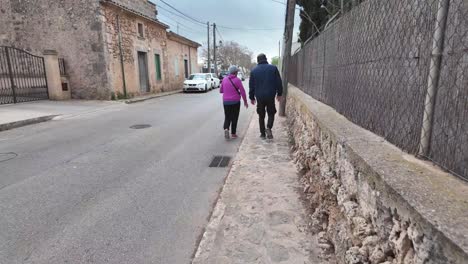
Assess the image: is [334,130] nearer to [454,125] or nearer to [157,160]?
[454,125]

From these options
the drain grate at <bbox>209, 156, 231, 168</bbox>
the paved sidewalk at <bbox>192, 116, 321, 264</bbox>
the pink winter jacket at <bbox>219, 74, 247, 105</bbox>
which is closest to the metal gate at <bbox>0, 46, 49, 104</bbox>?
the pink winter jacket at <bbox>219, 74, 247, 105</bbox>

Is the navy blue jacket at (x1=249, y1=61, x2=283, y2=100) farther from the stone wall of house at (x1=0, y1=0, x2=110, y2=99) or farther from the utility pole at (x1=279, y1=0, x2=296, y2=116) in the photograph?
the stone wall of house at (x1=0, y1=0, x2=110, y2=99)

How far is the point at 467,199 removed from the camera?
142cm

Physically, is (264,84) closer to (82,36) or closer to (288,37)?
(288,37)

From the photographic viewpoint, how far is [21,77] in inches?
523

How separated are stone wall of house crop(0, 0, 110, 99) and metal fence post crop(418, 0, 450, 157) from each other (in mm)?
15400

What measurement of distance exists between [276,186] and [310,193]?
52cm

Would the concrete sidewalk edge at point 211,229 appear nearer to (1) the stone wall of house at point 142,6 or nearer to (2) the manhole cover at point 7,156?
(2) the manhole cover at point 7,156

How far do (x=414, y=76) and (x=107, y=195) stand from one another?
3.59 meters

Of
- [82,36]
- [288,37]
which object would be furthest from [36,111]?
[288,37]

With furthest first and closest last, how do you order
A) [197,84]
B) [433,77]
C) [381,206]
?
[197,84] → [433,77] → [381,206]

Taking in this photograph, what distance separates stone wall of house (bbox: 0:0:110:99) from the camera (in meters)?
14.8

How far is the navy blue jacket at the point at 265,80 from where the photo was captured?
21.4ft

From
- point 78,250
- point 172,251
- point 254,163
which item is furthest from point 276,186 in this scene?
point 78,250
